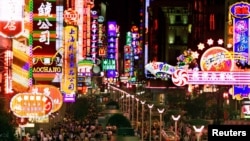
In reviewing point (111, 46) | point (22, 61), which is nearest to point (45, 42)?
point (22, 61)

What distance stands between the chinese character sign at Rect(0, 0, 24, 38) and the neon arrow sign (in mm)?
11610

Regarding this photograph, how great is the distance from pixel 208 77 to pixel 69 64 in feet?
63.3

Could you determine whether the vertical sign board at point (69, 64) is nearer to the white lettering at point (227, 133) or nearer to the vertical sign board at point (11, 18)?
the vertical sign board at point (11, 18)

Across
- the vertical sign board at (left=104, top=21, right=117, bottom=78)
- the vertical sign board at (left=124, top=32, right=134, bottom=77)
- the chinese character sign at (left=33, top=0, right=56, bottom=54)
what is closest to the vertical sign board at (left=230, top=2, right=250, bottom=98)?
the chinese character sign at (left=33, top=0, right=56, bottom=54)

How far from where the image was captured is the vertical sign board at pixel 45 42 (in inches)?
1841

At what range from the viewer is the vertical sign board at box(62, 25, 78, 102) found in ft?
172

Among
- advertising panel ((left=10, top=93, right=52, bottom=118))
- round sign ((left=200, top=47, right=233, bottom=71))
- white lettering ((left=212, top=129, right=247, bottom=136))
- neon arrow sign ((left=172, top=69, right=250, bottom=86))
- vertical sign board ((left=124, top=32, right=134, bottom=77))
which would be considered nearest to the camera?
white lettering ((left=212, top=129, right=247, bottom=136))

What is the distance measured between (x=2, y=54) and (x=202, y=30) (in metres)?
57.7

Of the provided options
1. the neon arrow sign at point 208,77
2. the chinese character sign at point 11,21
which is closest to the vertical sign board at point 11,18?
the chinese character sign at point 11,21

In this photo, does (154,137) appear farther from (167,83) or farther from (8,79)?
(167,83)

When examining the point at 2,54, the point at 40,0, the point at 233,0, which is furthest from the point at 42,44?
the point at 233,0

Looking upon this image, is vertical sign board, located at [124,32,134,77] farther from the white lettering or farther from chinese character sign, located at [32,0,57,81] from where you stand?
the white lettering

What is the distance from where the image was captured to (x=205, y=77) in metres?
35.1

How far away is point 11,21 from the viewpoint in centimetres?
2520
